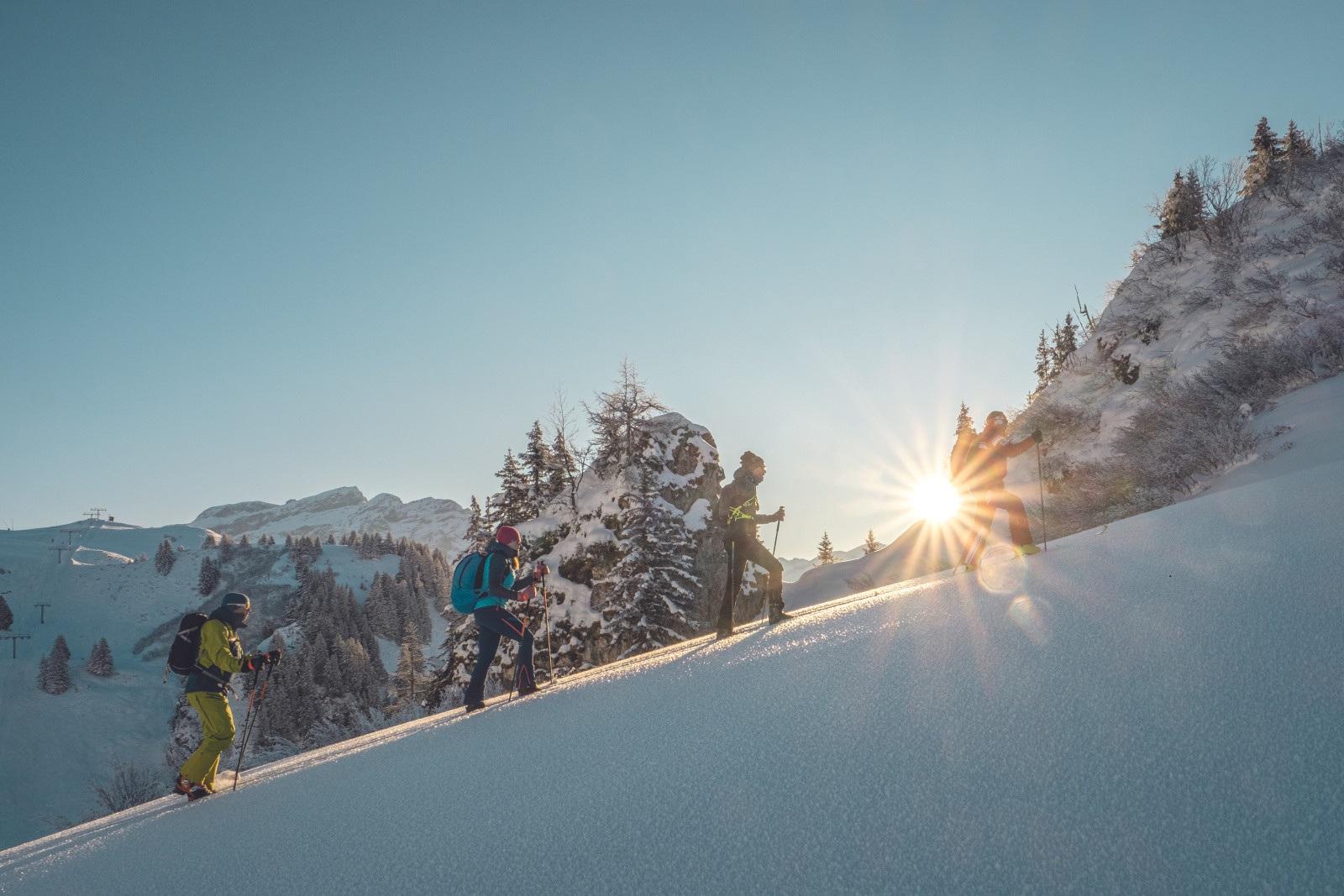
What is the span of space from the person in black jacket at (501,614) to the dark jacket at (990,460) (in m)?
4.98

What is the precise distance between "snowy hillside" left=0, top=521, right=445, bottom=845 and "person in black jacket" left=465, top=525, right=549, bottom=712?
1209 inches

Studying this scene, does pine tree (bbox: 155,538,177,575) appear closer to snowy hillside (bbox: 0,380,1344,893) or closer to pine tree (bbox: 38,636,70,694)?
pine tree (bbox: 38,636,70,694)

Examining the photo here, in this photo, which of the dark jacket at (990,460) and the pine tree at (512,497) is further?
the pine tree at (512,497)

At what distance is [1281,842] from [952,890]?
0.75 m

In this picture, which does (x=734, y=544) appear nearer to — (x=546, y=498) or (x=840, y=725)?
(x=840, y=725)

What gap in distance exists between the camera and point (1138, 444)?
A: 1231cm

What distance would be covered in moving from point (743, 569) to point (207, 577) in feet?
540

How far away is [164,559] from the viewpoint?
135 metres

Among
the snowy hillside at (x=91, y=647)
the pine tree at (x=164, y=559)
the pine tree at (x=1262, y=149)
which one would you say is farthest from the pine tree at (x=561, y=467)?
the pine tree at (x=164, y=559)

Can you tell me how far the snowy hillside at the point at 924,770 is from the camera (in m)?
1.55

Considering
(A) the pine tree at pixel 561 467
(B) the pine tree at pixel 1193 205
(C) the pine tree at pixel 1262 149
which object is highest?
(C) the pine tree at pixel 1262 149

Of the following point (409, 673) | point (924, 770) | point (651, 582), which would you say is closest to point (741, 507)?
point (924, 770)

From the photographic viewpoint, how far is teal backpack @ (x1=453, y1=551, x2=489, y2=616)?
609 cm

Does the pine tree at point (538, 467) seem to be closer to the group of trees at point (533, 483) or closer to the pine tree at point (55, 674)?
the group of trees at point (533, 483)
